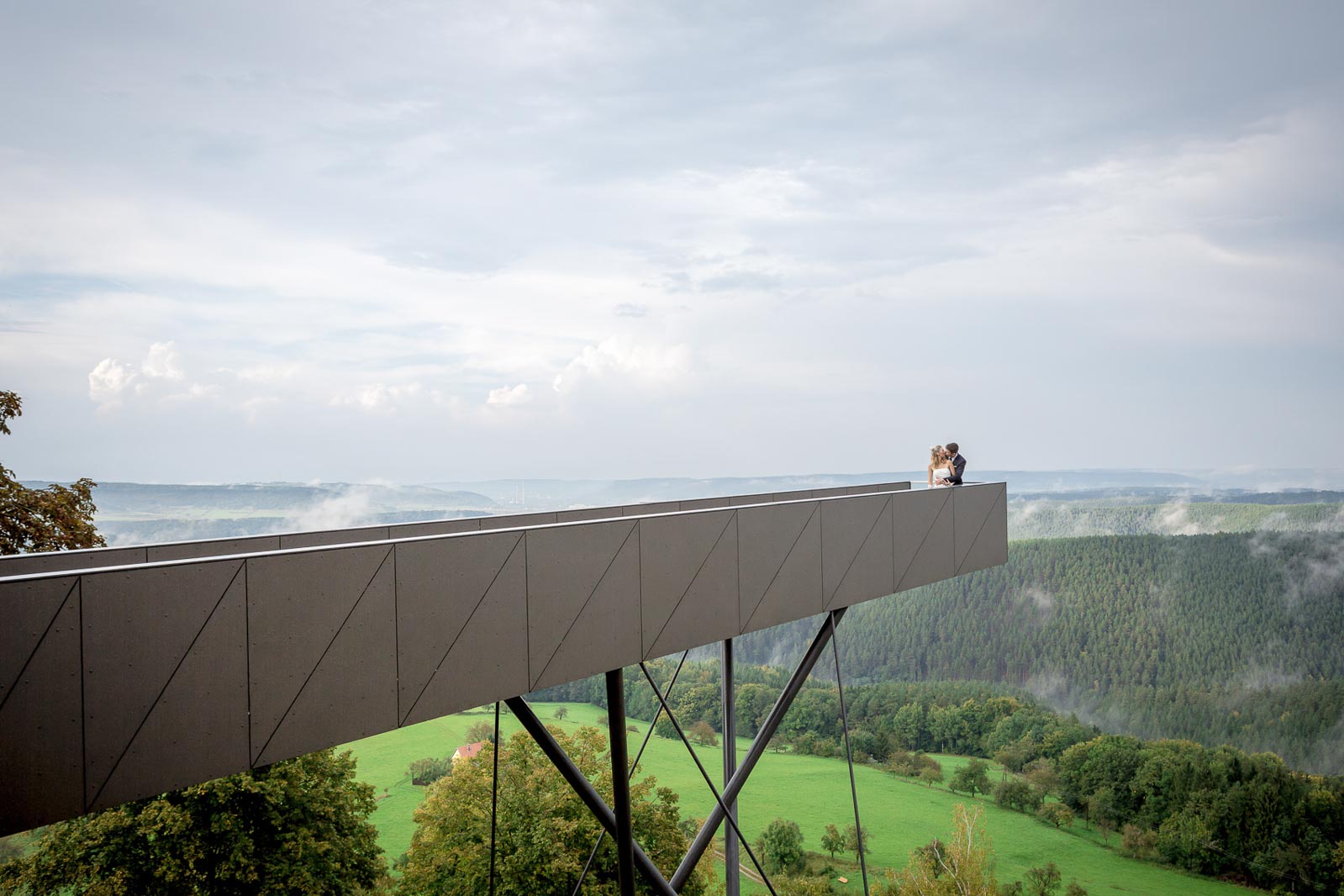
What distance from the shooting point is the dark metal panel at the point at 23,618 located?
3.96 m

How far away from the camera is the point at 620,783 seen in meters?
8.31

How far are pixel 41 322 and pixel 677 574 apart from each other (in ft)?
189

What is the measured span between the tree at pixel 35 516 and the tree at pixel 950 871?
38.2 m

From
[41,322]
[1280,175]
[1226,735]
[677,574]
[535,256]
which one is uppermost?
[1280,175]

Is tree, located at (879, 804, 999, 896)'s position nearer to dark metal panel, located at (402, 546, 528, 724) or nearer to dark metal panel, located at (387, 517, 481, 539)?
dark metal panel, located at (387, 517, 481, 539)

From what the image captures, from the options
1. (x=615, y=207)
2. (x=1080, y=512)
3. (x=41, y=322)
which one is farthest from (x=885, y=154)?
(x=1080, y=512)

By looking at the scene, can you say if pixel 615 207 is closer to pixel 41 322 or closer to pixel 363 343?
pixel 363 343

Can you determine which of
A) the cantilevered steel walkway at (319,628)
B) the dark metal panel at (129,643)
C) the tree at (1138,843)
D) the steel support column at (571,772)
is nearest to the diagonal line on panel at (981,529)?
the cantilevered steel walkway at (319,628)

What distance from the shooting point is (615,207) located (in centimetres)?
7025

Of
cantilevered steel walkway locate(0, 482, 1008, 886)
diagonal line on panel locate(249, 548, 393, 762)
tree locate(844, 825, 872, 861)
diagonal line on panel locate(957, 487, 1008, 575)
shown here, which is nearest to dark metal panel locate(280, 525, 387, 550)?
cantilevered steel walkway locate(0, 482, 1008, 886)

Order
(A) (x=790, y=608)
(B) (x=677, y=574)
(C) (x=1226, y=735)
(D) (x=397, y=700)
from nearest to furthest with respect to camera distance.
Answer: (D) (x=397, y=700)
(B) (x=677, y=574)
(A) (x=790, y=608)
(C) (x=1226, y=735)

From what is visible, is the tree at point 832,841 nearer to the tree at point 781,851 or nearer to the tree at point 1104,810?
the tree at point 781,851

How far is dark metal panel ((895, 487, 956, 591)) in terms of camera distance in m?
10.7

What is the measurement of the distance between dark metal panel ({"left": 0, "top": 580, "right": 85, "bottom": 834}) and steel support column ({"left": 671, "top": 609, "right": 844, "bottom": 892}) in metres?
6.67
